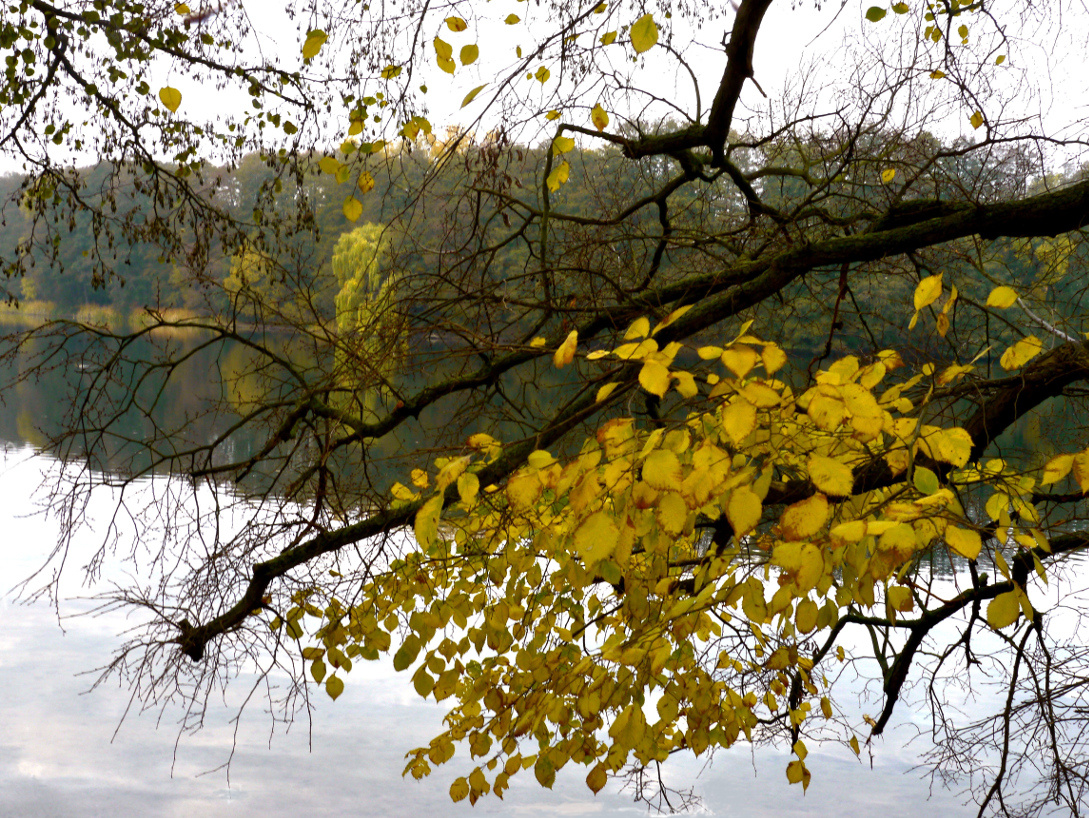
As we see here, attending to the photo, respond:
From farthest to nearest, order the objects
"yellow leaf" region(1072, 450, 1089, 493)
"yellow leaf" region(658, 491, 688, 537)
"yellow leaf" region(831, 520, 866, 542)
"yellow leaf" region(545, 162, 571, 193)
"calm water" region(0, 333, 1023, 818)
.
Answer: "calm water" region(0, 333, 1023, 818), "yellow leaf" region(545, 162, 571, 193), "yellow leaf" region(1072, 450, 1089, 493), "yellow leaf" region(658, 491, 688, 537), "yellow leaf" region(831, 520, 866, 542)

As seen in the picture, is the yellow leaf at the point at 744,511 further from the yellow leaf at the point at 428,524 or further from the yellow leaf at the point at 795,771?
the yellow leaf at the point at 795,771

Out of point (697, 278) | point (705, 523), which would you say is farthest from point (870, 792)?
point (697, 278)

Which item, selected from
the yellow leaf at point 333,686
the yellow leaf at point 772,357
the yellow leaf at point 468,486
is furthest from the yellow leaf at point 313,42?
the yellow leaf at point 333,686

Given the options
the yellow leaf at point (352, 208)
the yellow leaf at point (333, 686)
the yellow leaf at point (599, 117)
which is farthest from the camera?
the yellow leaf at point (333, 686)

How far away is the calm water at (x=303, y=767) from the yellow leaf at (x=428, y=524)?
336cm

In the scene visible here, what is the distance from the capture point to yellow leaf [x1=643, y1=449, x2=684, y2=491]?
1.74 metres

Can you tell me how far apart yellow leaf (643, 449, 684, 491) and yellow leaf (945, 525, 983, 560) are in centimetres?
46

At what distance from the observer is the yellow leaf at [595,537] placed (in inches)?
70.4

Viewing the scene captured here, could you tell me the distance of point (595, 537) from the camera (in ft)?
5.93

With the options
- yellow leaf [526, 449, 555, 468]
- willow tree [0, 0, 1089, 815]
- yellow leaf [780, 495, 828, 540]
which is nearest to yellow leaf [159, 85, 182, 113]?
willow tree [0, 0, 1089, 815]

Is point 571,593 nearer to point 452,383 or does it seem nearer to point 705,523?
point 705,523

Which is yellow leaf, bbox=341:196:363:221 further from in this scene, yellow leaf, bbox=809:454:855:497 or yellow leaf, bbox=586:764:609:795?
yellow leaf, bbox=586:764:609:795

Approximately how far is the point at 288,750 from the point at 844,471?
6079 millimetres

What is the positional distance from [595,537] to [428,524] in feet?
1.31
